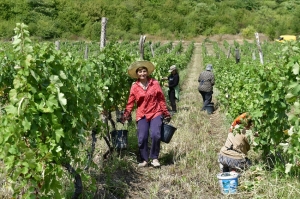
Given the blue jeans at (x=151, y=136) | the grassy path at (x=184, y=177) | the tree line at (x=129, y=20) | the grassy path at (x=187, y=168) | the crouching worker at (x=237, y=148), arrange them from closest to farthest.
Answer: the grassy path at (x=184, y=177) → the grassy path at (x=187, y=168) → the crouching worker at (x=237, y=148) → the blue jeans at (x=151, y=136) → the tree line at (x=129, y=20)

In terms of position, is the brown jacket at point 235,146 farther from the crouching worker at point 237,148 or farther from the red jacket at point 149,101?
the red jacket at point 149,101

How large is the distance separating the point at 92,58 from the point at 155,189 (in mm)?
1941

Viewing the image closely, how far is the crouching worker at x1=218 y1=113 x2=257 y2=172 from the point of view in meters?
4.48

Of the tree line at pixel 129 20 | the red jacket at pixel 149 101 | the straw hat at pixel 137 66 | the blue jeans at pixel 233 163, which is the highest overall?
the tree line at pixel 129 20

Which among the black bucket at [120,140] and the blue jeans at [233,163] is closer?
the blue jeans at [233,163]

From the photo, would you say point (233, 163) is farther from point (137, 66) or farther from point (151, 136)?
point (137, 66)

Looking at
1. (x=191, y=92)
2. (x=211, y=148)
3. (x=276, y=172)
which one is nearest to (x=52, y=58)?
(x=276, y=172)

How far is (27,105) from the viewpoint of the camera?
278 cm

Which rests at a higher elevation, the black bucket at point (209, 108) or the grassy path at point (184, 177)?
the black bucket at point (209, 108)

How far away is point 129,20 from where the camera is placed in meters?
67.8

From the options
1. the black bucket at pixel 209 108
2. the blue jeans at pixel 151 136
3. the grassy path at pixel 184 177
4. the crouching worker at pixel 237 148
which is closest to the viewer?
the grassy path at pixel 184 177

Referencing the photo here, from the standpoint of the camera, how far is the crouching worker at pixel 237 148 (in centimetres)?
448

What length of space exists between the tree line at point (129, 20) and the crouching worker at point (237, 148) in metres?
50.9

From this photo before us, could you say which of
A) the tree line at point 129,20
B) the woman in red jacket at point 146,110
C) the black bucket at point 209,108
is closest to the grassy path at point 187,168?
the woman in red jacket at point 146,110
